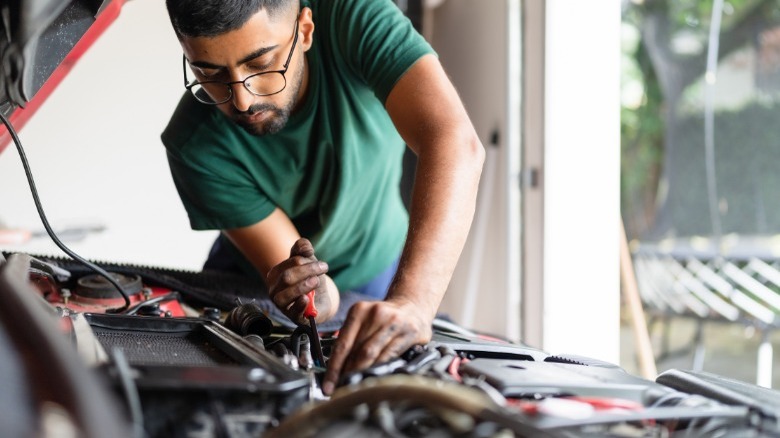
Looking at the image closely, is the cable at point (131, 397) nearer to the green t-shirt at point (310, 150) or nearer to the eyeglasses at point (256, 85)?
the eyeglasses at point (256, 85)

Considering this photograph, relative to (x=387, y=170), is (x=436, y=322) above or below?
below

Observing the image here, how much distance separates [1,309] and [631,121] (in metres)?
4.27

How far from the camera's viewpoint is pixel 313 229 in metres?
1.60

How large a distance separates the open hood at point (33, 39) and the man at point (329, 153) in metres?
0.23

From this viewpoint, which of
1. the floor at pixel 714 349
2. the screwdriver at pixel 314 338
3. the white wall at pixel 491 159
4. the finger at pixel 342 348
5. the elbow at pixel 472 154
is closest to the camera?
the finger at pixel 342 348

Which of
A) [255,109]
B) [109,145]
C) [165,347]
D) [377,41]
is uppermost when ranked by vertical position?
[377,41]

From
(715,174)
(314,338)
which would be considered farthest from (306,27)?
(715,174)

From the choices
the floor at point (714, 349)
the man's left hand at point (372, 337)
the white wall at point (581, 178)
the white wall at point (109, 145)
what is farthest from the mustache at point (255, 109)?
the floor at point (714, 349)

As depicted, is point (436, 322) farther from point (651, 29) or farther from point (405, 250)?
point (651, 29)

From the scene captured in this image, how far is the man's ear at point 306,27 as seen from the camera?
132 cm

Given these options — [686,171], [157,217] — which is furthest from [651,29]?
[157,217]

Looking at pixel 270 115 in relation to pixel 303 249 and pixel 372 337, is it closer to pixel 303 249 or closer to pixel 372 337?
pixel 303 249

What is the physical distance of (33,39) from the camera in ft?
2.50

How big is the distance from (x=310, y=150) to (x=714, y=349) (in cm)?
315
